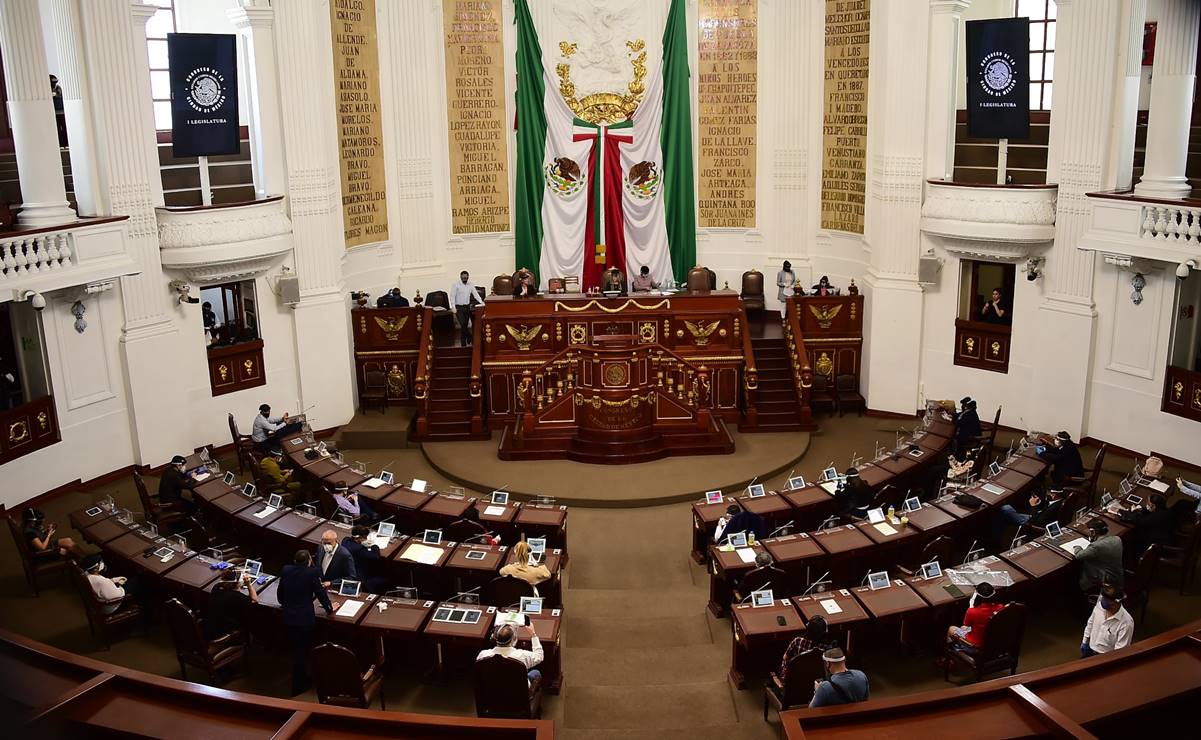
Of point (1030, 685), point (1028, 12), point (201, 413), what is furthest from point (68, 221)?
point (1028, 12)

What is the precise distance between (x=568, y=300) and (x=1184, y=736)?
41.9 feet

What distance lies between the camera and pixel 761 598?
10055 mm

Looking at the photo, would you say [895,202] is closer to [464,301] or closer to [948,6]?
[948,6]

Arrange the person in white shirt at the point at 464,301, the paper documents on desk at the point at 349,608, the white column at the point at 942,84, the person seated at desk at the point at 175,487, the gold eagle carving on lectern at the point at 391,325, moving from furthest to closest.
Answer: the person in white shirt at the point at 464,301 → the gold eagle carving on lectern at the point at 391,325 → the white column at the point at 942,84 → the person seated at desk at the point at 175,487 → the paper documents on desk at the point at 349,608

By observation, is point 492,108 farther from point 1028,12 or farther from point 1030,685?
point 1030,685

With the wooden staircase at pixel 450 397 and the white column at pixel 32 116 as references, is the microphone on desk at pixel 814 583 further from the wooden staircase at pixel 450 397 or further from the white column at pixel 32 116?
the white column at pixel 32 116

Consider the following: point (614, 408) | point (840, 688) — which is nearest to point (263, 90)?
point (614, 408)

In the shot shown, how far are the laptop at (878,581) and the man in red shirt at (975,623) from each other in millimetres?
759

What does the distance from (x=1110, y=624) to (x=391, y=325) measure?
41.2 ft

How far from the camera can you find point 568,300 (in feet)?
57.3

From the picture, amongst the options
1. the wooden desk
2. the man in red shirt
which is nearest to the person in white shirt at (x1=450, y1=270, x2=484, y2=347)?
the wooden desk

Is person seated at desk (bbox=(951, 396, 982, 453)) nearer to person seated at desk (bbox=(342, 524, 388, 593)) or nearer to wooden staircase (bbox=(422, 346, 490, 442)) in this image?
wooden staircase (bbox=(422, 346, 490, 442))

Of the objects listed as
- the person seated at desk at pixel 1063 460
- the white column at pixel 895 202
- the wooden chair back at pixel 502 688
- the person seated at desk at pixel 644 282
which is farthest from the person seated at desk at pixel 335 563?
the white column at pixel 895 202

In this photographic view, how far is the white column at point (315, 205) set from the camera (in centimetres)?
1681
